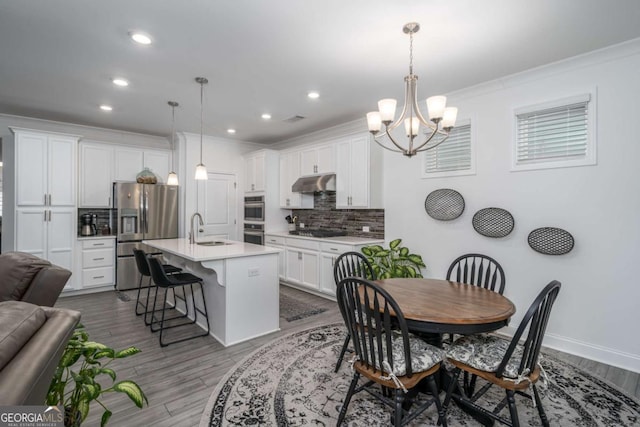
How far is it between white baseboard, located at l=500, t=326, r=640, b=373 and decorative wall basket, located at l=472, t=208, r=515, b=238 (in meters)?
1.07

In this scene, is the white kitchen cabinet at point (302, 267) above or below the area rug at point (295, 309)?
above

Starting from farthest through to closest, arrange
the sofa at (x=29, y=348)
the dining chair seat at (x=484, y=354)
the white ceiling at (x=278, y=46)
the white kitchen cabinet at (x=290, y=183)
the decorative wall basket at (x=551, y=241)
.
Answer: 1. the white kitchen cabinet at (x=290, y=183)
2. the decorative wall basket at (x=551, y=241)
3. the white ceiling at (x=278, y=46)
4. the dining chair seat at (x=484, y=354)
5. the sofa at (x=29, y=348)

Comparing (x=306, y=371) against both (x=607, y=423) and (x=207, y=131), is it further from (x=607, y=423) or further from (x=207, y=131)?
(x=207, y=131)

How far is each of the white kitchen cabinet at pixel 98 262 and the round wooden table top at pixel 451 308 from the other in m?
4.70

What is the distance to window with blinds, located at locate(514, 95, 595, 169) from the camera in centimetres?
293

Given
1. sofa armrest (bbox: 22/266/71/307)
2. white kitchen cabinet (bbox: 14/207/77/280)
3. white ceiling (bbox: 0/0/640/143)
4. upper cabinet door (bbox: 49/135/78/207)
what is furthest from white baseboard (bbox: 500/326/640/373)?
upper cabinet door (bbox: 49/135/78/207)

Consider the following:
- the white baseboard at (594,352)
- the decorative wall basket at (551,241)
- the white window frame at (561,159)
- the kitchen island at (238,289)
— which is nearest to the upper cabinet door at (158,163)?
the kitchen island at (238,289)

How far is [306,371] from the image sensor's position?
2.62 meters

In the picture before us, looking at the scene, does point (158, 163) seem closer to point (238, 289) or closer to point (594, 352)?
point (238, 289)

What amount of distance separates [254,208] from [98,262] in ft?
8.63

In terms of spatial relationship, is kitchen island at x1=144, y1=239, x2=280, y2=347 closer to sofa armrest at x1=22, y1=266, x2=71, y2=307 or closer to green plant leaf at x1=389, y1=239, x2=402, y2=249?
sofa armrest at x1=22, y1=266, x2=71, y2=307

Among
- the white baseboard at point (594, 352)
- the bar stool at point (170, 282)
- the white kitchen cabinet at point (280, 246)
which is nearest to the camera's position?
the white baseboard at point (594, 352)

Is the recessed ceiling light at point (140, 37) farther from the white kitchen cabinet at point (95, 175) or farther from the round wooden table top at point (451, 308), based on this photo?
the white kitchen cabinet at point (95, 175)

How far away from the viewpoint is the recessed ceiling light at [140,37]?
2.54 m
